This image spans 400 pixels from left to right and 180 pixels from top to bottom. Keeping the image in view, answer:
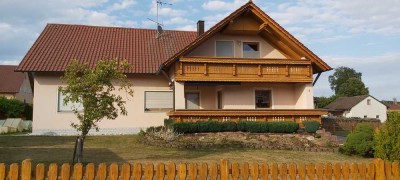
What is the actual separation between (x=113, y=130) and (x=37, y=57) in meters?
6.17

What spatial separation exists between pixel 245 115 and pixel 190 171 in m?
14.2

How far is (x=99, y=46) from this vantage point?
24.5m

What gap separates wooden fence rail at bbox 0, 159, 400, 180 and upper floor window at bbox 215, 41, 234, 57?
16.6 metres

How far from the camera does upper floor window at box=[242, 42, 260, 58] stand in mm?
23250

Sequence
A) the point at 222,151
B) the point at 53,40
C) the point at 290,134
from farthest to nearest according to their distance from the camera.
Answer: the point at 53,40 < the point at 290,134 < the point at 222,151

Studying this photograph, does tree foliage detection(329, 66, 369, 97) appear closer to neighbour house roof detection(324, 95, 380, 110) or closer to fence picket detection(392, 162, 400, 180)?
neighbour house roof detection(324, 95, 380, 110)

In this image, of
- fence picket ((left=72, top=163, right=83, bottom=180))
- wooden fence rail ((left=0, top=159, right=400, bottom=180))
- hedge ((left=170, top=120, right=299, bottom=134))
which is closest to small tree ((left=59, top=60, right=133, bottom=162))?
wooden fence rail ((left=0, top=159, right=400, bottom=180))

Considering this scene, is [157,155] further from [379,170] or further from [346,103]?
[346,103]

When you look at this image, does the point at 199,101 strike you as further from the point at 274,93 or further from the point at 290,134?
the point at 290,134

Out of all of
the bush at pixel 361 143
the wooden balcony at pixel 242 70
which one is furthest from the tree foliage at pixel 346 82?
the bush at pixel 361 143

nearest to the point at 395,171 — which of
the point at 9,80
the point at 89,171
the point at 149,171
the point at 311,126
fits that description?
the point at 149,171

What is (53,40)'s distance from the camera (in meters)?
24.3

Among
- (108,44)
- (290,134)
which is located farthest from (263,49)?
(108,44)

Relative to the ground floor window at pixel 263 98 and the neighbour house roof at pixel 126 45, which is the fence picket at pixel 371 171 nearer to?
the neighbour house roof at pixel 126 45
